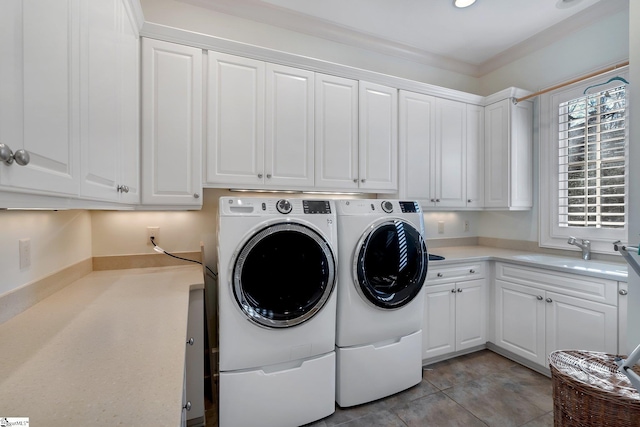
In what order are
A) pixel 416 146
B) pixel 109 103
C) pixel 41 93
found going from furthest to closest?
pixel 416 146
pixel 109 103
pixel 41 93

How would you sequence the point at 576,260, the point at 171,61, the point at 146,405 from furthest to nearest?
the point at 576,260 < the point at 171,61 < the point at 146,405

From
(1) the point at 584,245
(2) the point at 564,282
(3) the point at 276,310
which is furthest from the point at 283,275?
(1) the point at 584,245

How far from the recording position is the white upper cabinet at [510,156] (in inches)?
106

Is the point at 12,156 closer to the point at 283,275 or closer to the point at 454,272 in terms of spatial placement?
the point at 283,275

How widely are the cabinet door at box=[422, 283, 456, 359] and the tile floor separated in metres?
0.16

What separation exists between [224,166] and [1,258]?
1.15m

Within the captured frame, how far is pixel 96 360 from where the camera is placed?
795 millimetres

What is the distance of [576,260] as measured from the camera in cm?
235

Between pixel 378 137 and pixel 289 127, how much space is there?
0.78 m

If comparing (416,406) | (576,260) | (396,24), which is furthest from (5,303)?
(576,260)

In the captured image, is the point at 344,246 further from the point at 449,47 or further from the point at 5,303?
the point at 449,47

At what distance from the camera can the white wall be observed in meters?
1.07

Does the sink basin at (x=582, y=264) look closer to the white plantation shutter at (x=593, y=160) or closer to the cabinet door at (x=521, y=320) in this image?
the cabinet door at (x=521, y=320)

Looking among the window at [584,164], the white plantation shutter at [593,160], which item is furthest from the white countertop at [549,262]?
the white plantation shutter at [593,160]
